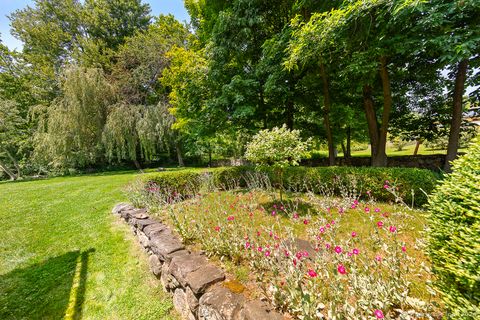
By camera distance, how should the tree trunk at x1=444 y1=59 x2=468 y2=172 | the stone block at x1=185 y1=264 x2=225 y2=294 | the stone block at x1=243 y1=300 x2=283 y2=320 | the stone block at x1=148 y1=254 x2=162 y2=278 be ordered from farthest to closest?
the tree trunk at x1=444 y1=59 x2=468 y2=172, the stone block at x1=148 y1=254 x2=162 y2=278, the stone block at x1=185 y1=264 x2=225 y2=294, the stone block at x1=243 y1=300 x2=283 y2=320

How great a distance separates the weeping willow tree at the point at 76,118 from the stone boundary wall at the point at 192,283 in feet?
42.8

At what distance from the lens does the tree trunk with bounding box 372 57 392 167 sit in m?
5.68

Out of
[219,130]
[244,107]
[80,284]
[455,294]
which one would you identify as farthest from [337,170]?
[80,284]

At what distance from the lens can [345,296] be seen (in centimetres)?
162

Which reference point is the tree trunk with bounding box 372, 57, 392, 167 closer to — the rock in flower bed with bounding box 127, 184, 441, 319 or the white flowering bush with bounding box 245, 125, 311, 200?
the rock in flower bed with bounding box 127, 184, 441, 319

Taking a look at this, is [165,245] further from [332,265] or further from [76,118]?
[76,118]

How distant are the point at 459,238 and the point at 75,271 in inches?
182

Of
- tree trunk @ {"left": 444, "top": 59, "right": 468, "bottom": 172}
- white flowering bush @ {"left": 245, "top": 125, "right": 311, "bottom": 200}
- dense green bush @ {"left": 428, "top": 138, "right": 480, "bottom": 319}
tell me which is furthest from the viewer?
tree trunk @ {"left": 444, "top": 59, "right": 468, "bottom": 172}

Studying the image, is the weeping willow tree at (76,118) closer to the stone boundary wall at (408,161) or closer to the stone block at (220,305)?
the stone boundary wall at (408,161)

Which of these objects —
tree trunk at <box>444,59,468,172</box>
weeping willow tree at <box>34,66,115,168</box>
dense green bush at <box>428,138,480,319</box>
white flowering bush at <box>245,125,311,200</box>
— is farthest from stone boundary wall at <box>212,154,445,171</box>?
weeping willow tree at <box>34,66,115,168</box>

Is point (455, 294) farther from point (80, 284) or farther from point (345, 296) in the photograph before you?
point (80, 284)

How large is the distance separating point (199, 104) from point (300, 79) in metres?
4.22

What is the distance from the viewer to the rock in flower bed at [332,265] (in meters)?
1.40

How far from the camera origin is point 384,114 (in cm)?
600
